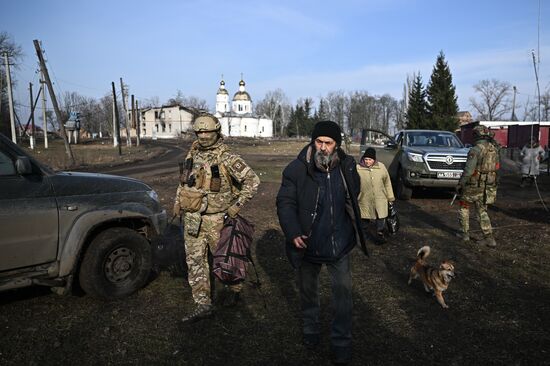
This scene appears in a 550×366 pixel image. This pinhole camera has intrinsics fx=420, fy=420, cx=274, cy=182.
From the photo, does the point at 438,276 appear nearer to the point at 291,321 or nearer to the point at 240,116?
the point at 291,321

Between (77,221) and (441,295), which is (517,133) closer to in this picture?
(441,295)

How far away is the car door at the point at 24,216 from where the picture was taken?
3.82m

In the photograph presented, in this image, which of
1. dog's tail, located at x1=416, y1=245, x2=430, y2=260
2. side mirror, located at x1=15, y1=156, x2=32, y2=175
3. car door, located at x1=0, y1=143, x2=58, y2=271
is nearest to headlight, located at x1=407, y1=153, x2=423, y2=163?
dog's tail, located at x1=416, y1=245, x2=430, y2=260

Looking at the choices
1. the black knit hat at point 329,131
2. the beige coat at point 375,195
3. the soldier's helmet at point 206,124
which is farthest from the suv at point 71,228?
the beige coat at point 375,195

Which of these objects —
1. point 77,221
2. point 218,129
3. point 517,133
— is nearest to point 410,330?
point 218,129

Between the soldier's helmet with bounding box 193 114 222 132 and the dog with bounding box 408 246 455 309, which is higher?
the soldier's helmet with bounding box 193 114 222 132

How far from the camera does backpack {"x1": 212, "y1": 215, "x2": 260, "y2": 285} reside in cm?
412

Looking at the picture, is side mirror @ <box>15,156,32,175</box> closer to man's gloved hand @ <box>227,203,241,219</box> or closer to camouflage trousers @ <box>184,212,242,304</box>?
camouflage trousers @ <box>184,212,242,304</box>

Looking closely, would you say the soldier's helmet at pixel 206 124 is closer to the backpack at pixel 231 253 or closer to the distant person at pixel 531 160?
the backpack at pixel 231 253

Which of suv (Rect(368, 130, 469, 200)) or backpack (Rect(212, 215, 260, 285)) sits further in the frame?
suv (Rect(368, 130, 469, 200))

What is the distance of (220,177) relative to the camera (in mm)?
4191

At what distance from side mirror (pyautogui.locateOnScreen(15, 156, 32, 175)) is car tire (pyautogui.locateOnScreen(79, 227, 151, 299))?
1010mm

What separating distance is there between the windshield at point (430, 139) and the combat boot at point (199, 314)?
31.9 ft

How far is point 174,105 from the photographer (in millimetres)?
90750
